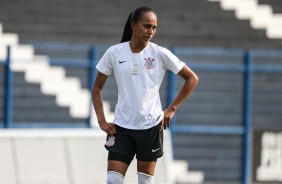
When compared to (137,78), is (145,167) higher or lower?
lower

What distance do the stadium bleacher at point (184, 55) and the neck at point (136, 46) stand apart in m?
5.91

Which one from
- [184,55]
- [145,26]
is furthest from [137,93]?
[184,55]

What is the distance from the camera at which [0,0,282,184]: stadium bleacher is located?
1379 centimetres

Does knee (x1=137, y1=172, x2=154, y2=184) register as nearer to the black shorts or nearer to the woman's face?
the black shorts

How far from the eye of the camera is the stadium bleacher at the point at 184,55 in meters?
13.8

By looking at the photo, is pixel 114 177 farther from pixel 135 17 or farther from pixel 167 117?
pixel 135 17

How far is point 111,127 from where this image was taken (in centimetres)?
760

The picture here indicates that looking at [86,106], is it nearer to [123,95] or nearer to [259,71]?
[259,71]

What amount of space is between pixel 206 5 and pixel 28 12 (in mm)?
2893

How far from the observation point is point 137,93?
7512mm

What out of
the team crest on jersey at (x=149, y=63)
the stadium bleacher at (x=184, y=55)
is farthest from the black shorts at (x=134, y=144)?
the stadium bleacher at (x=184, y=55)

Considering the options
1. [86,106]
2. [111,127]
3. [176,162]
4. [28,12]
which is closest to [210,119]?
[176,162]

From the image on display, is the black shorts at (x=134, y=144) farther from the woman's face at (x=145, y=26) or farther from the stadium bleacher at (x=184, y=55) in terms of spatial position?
the stadium bleacher at (x=184, y=55)

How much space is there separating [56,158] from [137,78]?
16.1 feet
